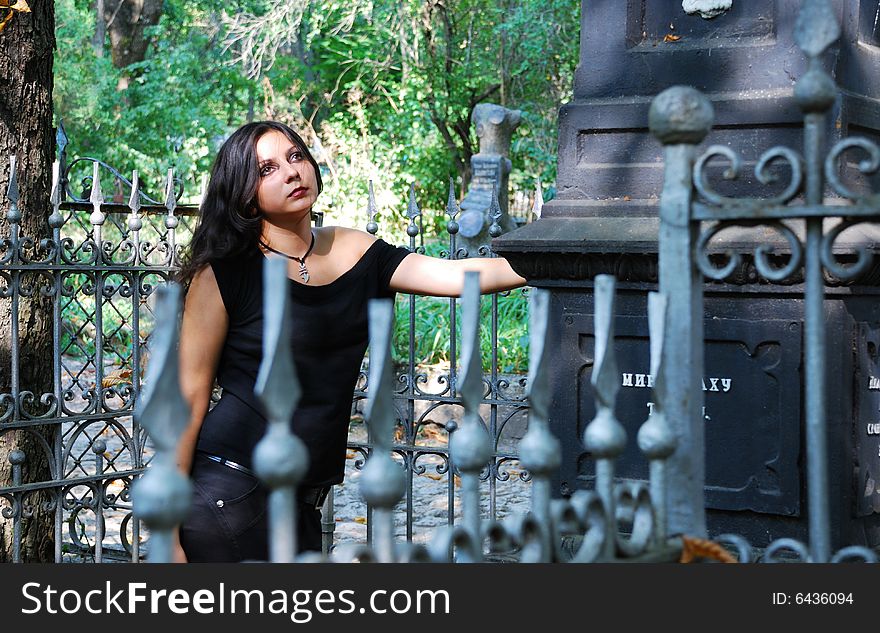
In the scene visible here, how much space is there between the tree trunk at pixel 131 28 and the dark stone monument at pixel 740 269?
18.5 metres

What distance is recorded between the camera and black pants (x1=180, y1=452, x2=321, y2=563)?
9.93 ft

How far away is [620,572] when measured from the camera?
1.68 metres

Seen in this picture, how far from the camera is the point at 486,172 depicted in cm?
1194

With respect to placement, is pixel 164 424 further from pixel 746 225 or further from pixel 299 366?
pixel 299 366

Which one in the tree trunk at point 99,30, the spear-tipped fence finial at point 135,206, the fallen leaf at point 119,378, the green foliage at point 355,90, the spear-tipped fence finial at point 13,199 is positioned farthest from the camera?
the tree trunk at point 99,30

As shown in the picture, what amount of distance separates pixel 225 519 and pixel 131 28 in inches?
771

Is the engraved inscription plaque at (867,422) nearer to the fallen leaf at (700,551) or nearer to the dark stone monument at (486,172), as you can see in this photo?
the fallen leaf at (700,551)

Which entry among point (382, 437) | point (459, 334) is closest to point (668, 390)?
point (382, 437)

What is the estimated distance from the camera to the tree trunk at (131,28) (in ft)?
67.8

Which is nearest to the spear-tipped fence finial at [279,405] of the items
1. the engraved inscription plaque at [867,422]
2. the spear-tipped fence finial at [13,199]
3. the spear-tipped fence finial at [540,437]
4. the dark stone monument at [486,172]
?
the spear-tipped fence finial at [540,437]

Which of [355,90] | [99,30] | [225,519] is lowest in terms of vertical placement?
[225,519]

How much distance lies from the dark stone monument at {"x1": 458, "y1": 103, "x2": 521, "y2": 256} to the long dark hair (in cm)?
783

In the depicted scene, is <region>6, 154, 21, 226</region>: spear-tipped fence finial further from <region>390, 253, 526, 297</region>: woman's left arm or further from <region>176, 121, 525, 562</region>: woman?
<region>390, 253, 526, 297</region>: woman's left arm

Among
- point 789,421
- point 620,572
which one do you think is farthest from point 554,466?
point 789,421
